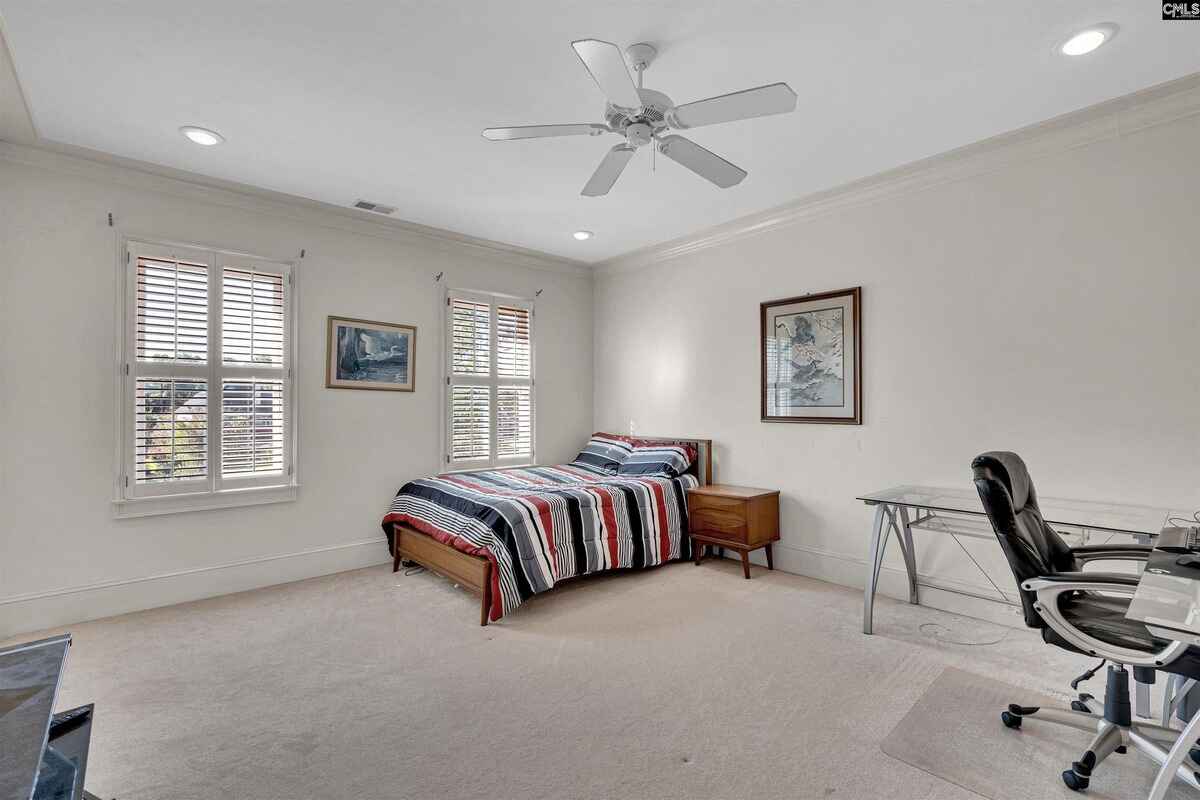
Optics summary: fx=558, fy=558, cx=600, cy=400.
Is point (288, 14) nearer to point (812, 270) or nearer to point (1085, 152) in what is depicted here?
point (812, 270)

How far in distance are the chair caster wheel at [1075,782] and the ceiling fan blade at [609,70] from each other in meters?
2.73

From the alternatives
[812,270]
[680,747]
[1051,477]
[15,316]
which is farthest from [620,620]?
[15,316]

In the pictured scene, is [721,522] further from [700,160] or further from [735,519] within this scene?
[700,160]

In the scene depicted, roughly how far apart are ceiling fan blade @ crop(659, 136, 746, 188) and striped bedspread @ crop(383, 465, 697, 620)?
2065mm

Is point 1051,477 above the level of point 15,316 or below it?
below

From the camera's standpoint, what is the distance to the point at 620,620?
3211mm

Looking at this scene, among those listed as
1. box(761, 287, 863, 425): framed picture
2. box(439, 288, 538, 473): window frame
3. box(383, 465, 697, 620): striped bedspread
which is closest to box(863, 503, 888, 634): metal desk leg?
box(761, 287, 863, 425): framed picture

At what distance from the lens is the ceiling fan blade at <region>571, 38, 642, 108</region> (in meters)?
1.79

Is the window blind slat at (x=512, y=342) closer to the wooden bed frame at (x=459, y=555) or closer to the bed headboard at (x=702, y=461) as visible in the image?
the wooden bed frame at (x=459, y=555)

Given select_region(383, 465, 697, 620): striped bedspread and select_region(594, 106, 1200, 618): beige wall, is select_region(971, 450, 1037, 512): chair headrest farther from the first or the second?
select_region(383, 465, 697, 620): striped bedspread

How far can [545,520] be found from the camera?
3.40 meters

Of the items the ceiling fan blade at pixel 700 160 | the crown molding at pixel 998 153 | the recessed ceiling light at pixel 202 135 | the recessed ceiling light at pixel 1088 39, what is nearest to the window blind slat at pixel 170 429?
the recessed ceiling light at pixel 202 135

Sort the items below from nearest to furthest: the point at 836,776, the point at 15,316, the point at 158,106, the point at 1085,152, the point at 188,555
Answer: the point at 836,776 < the point at 158,106 < the point at 1085,152 < the point at 15,316 < the point at 188,555

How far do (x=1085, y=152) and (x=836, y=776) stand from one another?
10.5ft
